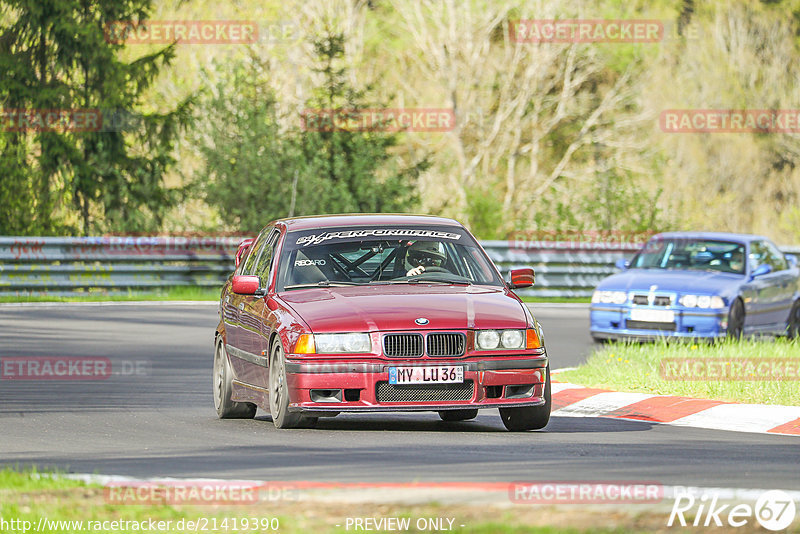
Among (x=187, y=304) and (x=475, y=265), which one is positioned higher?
(x=475, y=265)

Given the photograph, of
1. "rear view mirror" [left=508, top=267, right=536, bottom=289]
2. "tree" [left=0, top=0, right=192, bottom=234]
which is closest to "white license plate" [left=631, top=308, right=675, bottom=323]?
"rear view mirror" [left=508, top=267, right=536, bottom=289]

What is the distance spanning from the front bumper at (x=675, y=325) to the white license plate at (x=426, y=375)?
28.8 feet

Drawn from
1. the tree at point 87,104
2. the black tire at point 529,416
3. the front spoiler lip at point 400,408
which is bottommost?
the black tire at point 529,416

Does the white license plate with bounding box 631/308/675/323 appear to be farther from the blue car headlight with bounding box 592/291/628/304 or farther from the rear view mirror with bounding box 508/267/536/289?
the rear view mirror with bounding box 508/267/536/289

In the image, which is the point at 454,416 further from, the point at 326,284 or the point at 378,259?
the point at 326,284

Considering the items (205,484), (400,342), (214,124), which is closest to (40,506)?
(205,484)

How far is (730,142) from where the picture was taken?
2302 inches

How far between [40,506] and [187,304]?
20.2 meters

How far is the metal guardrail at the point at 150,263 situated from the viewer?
91.1ft

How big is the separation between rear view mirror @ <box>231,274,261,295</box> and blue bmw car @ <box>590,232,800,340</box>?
865cm

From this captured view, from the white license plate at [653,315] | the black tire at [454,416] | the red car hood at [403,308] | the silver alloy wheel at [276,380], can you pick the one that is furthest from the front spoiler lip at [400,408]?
the white license plate at [653,315]

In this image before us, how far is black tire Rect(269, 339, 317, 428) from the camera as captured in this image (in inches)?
447

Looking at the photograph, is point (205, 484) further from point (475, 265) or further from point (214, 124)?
point (214, 124)

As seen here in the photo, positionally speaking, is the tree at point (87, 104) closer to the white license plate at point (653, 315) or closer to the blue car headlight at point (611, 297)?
the blue car headlight at point (611, 297)
